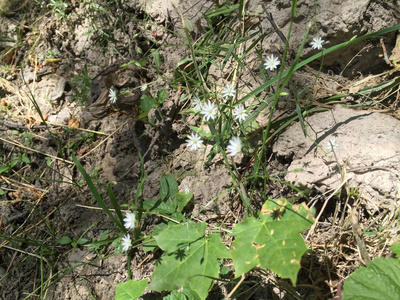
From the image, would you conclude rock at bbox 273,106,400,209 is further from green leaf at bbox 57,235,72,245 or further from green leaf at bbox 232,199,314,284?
green leaf at bbox 57,235,72,245

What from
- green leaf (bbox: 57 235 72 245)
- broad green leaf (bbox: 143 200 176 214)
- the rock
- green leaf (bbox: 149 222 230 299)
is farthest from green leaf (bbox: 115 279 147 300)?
the rock

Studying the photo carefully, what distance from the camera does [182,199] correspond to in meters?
1.91

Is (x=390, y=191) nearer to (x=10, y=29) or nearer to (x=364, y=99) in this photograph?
(x=364, y=99)

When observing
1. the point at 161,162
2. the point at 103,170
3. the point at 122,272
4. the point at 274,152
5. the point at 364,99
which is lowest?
the point at 122,272

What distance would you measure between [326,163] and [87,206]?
153 centimetres

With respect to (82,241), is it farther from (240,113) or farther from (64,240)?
(240,113)

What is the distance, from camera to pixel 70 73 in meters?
2.97

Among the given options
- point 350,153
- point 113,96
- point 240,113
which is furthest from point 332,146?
point 113,96

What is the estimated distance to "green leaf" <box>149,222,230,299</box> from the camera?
1.36 metres

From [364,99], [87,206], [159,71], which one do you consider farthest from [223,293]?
[159,71]

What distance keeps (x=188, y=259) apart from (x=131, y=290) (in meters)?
0.43

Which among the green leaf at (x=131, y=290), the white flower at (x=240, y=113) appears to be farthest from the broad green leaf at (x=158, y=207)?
the white flower at (x=240, y=113)

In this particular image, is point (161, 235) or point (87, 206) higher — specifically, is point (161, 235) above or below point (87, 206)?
above

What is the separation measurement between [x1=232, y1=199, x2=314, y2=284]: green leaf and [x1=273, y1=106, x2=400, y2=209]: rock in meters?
0.20
